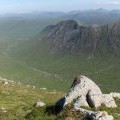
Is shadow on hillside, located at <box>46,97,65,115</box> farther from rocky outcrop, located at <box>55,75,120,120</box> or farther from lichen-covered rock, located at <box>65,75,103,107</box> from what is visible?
lichen-covered rock, located at <box>65,75,103,107</box>

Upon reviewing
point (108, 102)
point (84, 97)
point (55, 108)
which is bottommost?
point (55, 108)

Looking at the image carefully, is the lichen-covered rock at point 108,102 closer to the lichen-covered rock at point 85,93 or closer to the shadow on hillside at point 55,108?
the lichen-covered rock at point 85,93

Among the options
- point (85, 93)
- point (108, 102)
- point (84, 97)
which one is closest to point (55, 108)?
point (84, 97)

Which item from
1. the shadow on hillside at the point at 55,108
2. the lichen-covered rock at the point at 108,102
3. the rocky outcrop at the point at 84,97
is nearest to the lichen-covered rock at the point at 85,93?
the rocky outcrop at the point at 84,97

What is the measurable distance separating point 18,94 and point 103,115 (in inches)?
1528

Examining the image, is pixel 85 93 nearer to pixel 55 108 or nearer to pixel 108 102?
pixel 108 102

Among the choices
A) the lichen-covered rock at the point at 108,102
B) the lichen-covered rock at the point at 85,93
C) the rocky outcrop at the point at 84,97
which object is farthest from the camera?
the lichen-covered rock at the point at 108,102

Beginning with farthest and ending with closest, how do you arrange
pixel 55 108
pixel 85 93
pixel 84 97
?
1. pixel 85 93
2. pixel 55 108
3. pixel 84 97

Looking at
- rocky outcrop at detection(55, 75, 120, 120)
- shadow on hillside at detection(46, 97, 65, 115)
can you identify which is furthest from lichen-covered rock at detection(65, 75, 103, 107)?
shadow on hillside at detection(46, 97, 65, 115)

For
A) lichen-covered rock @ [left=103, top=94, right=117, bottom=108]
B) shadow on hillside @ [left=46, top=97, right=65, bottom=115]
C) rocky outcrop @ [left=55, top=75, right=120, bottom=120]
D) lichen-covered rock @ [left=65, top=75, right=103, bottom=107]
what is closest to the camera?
shadow on hillside @ [left=46, top=97, right=65, bottom=115]

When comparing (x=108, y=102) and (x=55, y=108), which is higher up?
(x=108, y=102)

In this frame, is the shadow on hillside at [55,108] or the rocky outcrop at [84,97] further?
the rocky outcrop at [84,97]

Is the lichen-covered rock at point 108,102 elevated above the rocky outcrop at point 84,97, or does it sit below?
below

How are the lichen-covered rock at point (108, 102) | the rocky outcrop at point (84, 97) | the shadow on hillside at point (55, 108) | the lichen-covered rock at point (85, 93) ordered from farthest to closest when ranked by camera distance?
the lichen-covered rock at point (108, 102)
the lichen-covered rock at point (85, 93)
the rocky outcrop at point (84, 97)
the shadow on hillside at point (55, 108)
